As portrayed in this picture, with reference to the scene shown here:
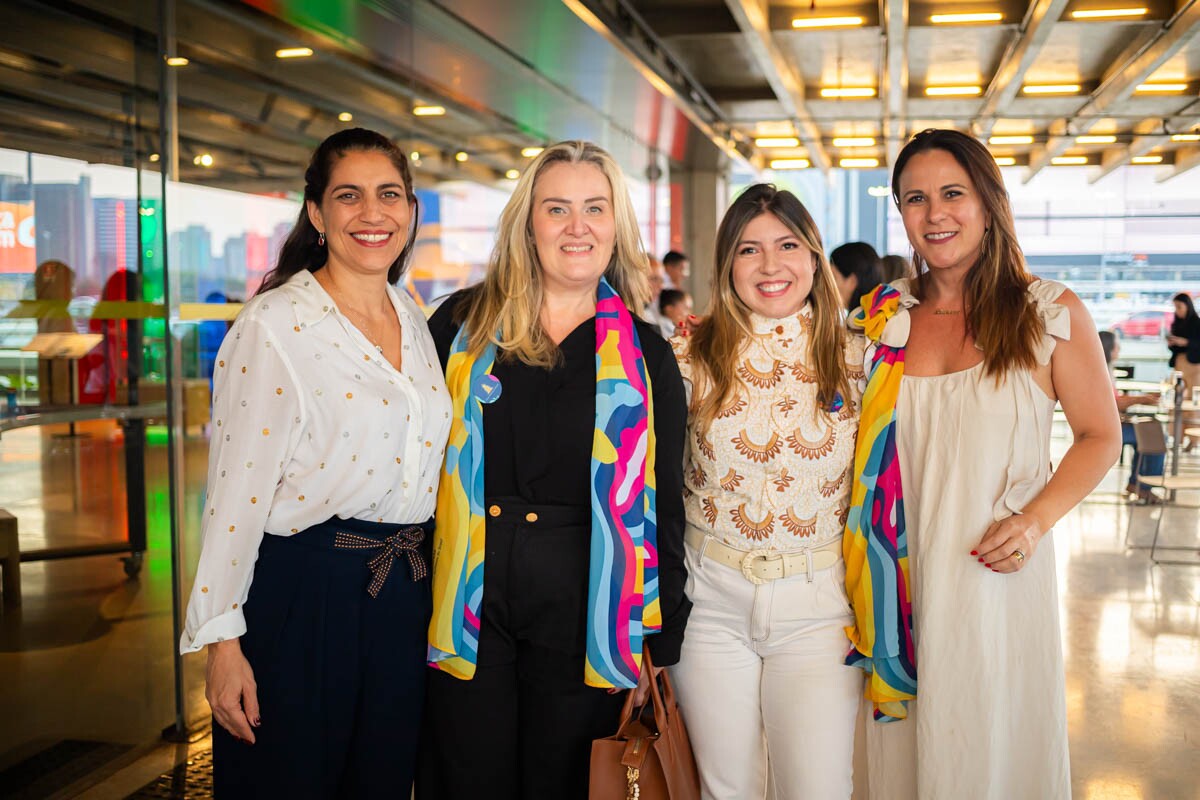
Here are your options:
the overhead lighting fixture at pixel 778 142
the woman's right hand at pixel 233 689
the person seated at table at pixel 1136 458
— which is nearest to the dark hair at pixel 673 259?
the person seated at table at pixel 1136 458

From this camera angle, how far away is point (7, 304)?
10.6 feet

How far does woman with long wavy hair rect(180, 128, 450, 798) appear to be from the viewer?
200 centimetres

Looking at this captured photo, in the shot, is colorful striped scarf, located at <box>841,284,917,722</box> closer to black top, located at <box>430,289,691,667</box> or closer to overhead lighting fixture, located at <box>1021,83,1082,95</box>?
black top, located at <box>430,289,691,667</box>

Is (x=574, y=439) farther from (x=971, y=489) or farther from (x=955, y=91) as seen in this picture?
(x=955, y=91)

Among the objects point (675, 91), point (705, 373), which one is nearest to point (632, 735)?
point (705, 373)

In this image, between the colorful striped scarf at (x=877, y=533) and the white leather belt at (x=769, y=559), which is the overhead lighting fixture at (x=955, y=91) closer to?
the colorful striped scarf at (x=877, y=533)

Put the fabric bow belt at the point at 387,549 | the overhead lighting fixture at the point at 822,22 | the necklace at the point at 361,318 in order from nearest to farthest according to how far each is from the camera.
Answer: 1. the fabric bow belt at the point at 387,549
2. the necklace at the point at 361,318
3. the overhead lighting fixture at the point at 822,22

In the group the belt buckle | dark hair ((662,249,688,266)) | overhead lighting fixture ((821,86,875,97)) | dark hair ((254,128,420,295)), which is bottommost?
the belt buckle

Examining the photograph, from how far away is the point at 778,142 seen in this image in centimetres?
1647

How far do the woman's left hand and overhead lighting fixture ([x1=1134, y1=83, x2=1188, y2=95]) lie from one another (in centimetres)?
1186

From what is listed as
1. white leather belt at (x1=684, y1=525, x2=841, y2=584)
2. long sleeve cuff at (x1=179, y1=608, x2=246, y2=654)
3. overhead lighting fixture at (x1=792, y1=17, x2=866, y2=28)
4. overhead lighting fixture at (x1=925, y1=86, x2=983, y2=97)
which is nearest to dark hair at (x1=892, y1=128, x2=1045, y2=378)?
white leather belt at (x1=684, y1=525, x2=841, y2=584)

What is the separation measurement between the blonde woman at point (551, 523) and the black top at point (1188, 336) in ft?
45.0

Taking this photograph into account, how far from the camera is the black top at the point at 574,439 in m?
2.19

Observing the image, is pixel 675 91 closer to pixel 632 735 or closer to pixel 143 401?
pixel 143 401
